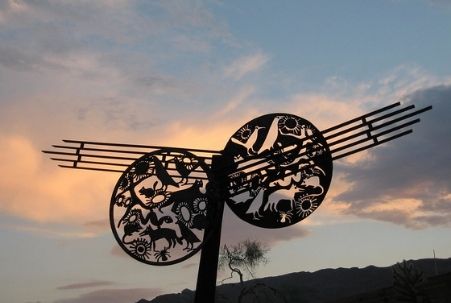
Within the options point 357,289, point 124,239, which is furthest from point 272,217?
point 357,289

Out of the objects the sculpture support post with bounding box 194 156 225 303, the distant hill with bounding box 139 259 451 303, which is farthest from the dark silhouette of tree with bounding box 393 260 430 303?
the distant hill with bounding box 139 259 451 303

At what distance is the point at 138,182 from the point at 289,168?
A: 289 centimetres

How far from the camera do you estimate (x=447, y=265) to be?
5078cm

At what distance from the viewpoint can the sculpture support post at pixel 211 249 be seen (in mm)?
10617

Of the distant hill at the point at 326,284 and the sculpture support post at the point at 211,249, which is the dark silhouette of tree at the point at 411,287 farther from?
the distant hill at the point at 326,284

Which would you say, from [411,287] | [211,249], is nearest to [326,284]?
[411,287]

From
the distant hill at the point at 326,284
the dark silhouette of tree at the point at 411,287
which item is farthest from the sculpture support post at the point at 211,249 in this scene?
the distant hill at the point at 326,284

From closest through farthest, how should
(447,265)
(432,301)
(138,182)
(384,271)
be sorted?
1. (432,301)
2. (138,182)
3. (447,265)
4. (384,271)

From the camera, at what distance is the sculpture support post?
34.8ft

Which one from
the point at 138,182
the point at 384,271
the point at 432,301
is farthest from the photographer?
→ the point at 384,271

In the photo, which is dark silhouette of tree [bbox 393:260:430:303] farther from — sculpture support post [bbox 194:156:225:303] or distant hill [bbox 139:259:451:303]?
distant hill [bbox 139:259:451:303]

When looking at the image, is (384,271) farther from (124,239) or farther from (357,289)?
(124,239)

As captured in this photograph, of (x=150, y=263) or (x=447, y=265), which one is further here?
(x=447, y=265)

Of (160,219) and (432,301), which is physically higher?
(160,219)
